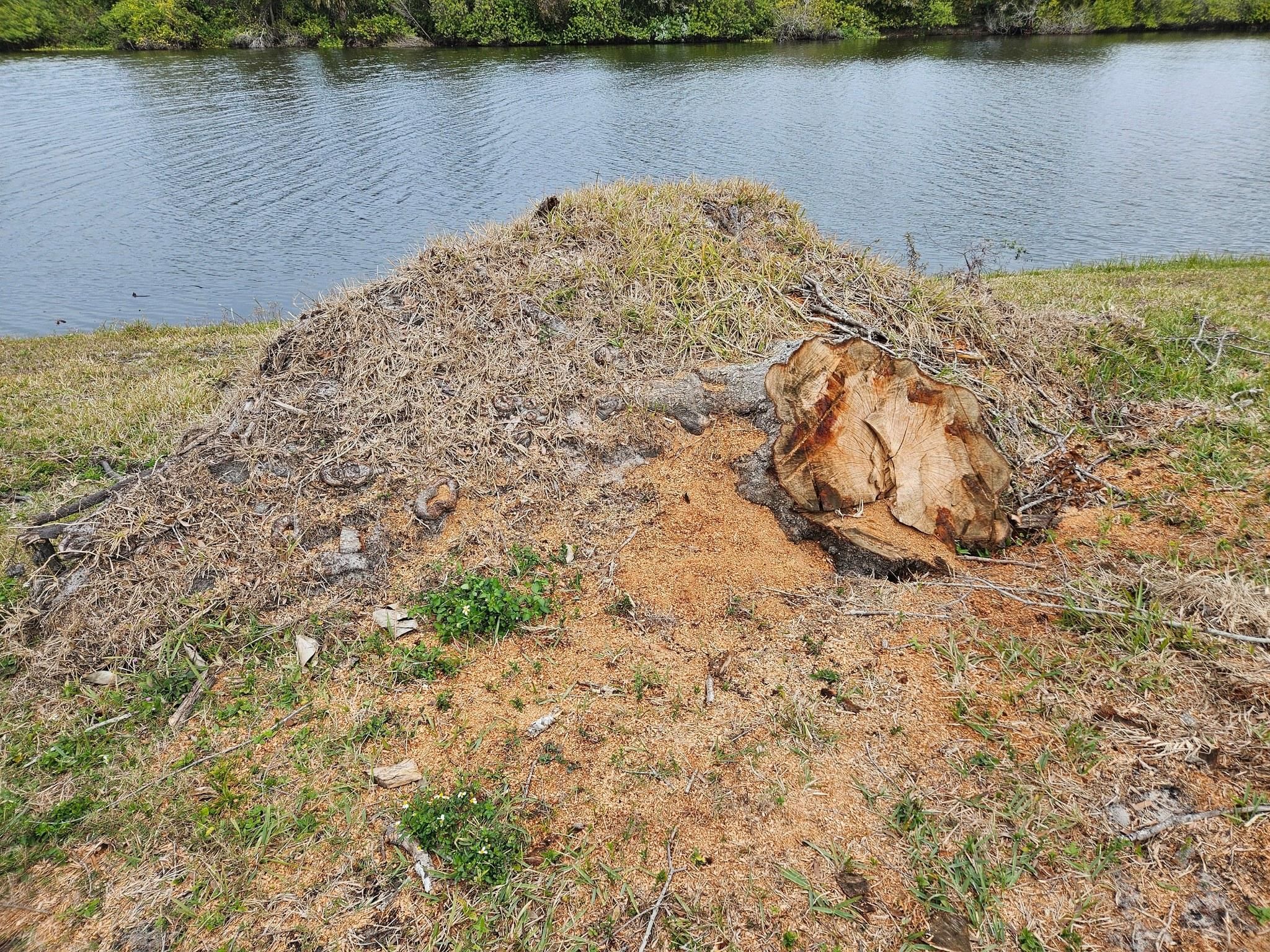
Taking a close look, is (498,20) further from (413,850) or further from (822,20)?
(413,850)

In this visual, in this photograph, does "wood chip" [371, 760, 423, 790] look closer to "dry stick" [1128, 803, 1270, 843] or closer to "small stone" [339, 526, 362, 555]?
"small stone" [339, 526, 362, 555]

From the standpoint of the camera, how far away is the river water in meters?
12.8

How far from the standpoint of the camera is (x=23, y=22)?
121 feet

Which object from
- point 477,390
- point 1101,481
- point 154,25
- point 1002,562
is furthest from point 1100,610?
point 154,25

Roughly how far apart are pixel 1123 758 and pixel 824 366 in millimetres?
2270

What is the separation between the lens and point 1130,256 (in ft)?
40.2

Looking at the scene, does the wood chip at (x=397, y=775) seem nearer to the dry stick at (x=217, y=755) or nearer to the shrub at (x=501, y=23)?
the dry stick at (x=217, y=755)

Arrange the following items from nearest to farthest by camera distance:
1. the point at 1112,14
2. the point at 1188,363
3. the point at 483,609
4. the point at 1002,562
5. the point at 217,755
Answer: the point at 217,755, the point at 483,609, the point at 1002,562, the point at 1188,363, the point at 1112,14

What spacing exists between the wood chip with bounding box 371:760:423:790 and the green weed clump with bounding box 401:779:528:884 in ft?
0.42

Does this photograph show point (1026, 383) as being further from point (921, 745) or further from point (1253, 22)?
point (1253, 22)

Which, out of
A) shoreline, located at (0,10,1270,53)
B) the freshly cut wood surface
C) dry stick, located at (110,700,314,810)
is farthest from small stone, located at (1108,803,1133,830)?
shoreline, located at (0,10,1270,53)

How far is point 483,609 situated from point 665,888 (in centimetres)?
166

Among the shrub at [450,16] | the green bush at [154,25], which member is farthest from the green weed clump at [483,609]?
the green bush at [154,25]

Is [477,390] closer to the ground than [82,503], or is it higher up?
higher up
